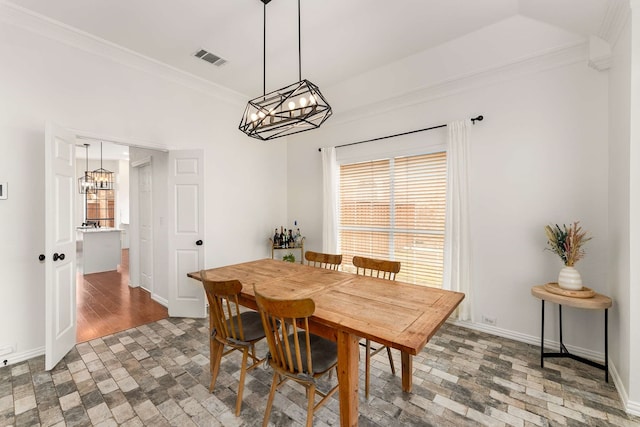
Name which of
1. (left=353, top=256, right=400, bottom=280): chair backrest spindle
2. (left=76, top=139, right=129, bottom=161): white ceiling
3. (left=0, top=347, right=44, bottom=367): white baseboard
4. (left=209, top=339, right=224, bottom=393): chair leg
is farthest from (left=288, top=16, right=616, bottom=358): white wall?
(left=76, top=139, right=129, bottom=161): white ceiling

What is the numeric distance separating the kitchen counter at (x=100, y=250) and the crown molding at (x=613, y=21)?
808 cm

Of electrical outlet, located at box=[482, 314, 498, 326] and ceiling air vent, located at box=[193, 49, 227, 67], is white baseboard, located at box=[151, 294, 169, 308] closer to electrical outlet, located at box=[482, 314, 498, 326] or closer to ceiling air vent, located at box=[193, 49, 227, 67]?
ceiling air vent, located at box=[193, 49, 227, 67]

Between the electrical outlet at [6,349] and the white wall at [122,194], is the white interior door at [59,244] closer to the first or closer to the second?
the electrical outlet at [6,349]

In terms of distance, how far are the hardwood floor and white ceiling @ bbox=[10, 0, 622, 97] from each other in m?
3.21

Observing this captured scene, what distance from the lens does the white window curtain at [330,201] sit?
4355 mm

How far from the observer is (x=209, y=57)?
3.39 m

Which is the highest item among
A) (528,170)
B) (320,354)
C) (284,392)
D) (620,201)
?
(528,170)

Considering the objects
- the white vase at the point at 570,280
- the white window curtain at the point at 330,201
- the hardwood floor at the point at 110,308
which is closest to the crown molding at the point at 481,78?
the white window curtain at the point at 330,201

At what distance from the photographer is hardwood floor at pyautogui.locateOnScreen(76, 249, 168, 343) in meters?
3.34

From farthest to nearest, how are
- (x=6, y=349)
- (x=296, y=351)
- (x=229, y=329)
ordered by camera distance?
1. (x=6, y=349)
2. (x=229, y=329)
3. (x=296, y=351)

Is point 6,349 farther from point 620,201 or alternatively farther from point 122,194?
point 122,194

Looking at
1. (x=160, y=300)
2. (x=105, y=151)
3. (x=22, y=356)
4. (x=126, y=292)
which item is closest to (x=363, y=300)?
(x=22, y=356)

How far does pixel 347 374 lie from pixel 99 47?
3.95 metres

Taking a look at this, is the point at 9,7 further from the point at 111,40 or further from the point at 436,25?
the point at 436,25
